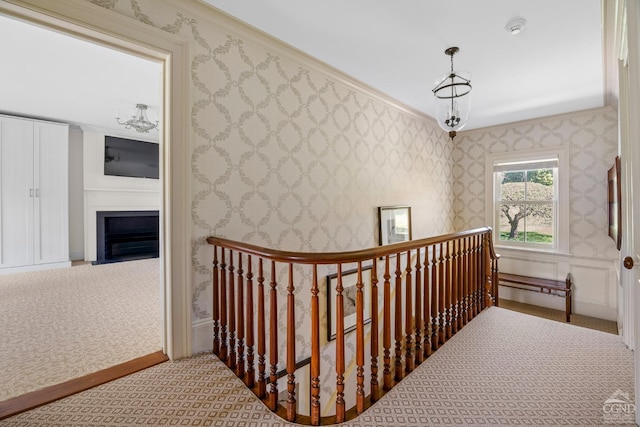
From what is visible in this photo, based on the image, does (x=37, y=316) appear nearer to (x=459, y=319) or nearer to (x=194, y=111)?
(x=194, y=111)

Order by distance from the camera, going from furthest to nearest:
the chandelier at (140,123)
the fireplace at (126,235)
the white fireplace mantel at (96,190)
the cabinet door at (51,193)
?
the fireplace at (126,235) < the white fireplace mantel at (96,190) < the cabinet door at (51,193) < the chandelier at (140,123)

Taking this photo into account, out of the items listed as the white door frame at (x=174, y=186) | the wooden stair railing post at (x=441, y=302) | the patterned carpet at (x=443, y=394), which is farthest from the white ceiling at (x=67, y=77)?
the wooden stair railing post at (x=441, y=302)

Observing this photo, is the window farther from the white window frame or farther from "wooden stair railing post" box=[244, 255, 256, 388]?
"wooden stair railing post" box=[244, 255, 256, 388]

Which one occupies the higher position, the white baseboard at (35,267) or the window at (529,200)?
the window at (529,200)

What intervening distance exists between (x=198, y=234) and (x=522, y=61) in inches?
125

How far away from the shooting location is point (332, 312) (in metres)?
2.92

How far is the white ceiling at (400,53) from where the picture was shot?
6.54 ft

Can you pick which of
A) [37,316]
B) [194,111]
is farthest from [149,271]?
[194,111]

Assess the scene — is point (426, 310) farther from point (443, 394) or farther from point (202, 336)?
point (202, 336)

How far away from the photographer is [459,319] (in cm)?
235

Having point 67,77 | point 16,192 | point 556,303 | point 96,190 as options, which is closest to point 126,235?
point 96,190

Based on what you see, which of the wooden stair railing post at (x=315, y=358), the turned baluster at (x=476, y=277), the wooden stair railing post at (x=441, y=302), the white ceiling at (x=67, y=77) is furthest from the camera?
the turned baluster at (x=476, y=277)

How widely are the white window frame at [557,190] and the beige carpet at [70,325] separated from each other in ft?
16.1

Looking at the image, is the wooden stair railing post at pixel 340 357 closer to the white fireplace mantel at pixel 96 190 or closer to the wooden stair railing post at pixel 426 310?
the wooden stair railing post at pixel 426 310
